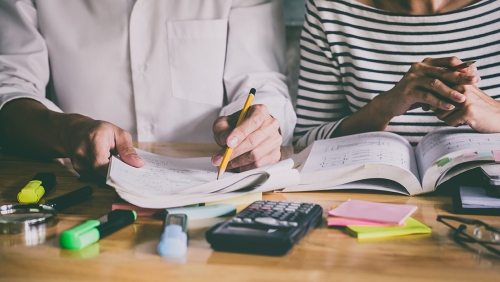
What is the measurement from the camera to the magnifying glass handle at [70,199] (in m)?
0.81

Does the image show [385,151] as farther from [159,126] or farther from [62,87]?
[62,87]

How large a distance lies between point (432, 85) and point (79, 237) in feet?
2.52

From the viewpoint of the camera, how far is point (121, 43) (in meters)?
1.51

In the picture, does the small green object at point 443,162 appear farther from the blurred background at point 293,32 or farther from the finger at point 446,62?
the blurred background at point 293,32

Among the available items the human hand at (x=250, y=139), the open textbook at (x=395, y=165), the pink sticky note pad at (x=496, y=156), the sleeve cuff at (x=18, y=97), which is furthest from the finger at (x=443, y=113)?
the sleeve cuff at (x=18, y=97)

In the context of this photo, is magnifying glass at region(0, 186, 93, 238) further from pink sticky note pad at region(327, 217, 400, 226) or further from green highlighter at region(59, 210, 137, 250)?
pink sticky note pad at region(327, 217, 400, 226)

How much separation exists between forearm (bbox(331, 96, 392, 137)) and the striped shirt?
37mm

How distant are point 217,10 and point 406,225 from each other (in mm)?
1013

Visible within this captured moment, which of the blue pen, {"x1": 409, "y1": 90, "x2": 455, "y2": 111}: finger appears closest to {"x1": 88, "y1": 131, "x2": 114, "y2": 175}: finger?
the blue pen

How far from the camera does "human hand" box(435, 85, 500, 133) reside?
110 cm

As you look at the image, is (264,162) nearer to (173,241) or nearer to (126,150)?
(126,150)

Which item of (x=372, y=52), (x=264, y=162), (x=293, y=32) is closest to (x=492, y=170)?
(x=264, y=162)

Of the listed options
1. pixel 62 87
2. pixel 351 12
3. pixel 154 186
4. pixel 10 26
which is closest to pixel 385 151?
pixel 154 186

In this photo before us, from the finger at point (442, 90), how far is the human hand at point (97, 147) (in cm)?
60
